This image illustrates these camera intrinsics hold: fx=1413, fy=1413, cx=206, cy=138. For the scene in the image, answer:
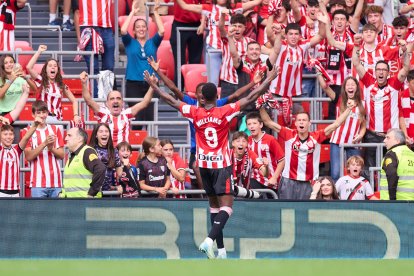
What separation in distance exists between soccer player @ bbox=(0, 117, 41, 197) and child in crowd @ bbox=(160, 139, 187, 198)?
5.55ft

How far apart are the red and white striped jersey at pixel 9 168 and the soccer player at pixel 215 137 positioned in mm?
2947

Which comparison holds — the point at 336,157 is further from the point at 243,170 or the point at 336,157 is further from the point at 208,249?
the point at 208,249

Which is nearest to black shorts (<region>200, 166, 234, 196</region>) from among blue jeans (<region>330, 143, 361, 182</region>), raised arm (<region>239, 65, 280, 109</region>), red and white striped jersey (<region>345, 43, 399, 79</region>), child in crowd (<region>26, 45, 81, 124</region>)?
raised arm (<region>239, 65, 280, 109</region>)

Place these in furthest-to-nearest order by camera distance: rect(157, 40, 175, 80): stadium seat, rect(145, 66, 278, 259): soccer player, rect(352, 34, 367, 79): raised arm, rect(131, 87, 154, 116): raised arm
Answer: rect(157, 40, 175, 80): stadium seat
rect(352, 34, 367, 79): raised arm
rect(131, 87, 154, 116): raised arm
rect(145, 66, 278, 259): soccer player

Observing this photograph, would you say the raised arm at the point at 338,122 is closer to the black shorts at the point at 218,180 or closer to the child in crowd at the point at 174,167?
the child in crowd at the point at 174,167

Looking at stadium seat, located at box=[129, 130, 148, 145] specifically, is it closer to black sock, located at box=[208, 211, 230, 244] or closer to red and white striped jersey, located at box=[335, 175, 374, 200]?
red and white striped jersey, located at box=[335, 175, 374, 200]

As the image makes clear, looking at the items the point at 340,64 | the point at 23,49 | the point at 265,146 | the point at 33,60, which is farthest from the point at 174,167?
the point at 23,49

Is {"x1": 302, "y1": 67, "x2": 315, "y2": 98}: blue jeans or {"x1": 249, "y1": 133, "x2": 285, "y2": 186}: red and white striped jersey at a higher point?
{"x1": 302, "y1": 67, "x2": 315, "y2": 98}: blue jeans

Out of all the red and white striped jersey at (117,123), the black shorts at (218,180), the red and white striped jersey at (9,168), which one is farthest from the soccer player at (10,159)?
the black shorts at (218,180)

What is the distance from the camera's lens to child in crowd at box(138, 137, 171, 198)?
1820 centimetres

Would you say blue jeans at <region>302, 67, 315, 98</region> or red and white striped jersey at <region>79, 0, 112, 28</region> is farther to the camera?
blue jeans at <region>302, 67, 315, 98</region>

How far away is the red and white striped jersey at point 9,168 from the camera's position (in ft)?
59.7

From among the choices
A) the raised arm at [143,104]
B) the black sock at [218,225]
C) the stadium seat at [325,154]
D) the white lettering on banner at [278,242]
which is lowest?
the white lettering on banner at [278,242]

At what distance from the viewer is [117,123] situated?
19.2 meters
